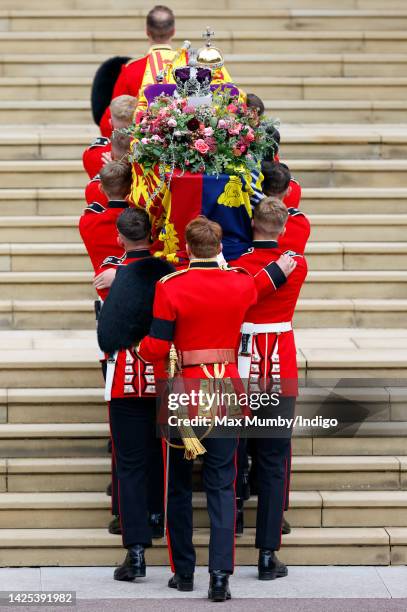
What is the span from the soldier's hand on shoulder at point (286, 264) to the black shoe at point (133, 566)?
1.68 metres

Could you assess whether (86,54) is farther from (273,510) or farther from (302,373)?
(273,510)

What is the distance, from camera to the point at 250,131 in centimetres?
753

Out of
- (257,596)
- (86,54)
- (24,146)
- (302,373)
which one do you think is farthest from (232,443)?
(86,54)

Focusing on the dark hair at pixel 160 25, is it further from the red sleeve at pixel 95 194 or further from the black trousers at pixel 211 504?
the black trousers at pixel 211 504

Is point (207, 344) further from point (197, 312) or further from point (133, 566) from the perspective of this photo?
point (133, 566)

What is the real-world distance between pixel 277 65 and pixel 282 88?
295 millimetres

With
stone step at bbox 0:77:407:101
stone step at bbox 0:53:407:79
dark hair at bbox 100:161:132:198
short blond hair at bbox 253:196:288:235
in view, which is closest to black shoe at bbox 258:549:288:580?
short blond hair at bbox 253:196:288:235

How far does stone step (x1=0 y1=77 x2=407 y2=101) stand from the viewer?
11.7m

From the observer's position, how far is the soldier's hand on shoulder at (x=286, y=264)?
753 centimetres

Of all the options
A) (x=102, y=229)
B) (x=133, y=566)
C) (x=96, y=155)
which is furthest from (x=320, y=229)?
(x=133, y=566)

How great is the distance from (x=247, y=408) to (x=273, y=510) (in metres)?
0.59

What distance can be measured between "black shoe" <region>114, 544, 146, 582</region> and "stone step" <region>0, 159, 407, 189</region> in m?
3.67

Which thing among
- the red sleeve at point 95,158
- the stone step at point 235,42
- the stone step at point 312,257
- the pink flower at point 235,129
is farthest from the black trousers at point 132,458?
the stone step at point 235,42

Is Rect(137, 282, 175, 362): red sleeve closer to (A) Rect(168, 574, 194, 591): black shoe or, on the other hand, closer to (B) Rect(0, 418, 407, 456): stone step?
(A) Rect(168, 574, 194, 591): black shoe
